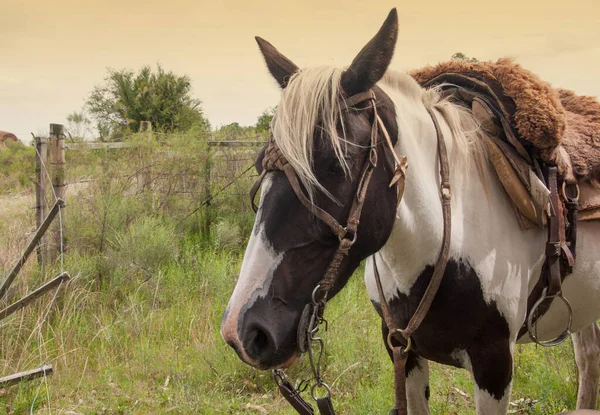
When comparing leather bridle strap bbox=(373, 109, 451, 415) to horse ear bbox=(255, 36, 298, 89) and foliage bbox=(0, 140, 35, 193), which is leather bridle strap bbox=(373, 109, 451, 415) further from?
foliage bbox=(0, 140, 35, 193)

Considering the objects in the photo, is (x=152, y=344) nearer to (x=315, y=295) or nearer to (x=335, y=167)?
(x=315, y=295)

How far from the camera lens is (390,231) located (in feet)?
5.05

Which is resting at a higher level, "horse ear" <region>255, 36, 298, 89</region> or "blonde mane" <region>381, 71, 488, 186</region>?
"horse ear" <region>255, 36, 298, 89</region>

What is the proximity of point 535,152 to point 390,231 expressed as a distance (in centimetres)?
89

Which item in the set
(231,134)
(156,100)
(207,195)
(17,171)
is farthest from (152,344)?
(156,100)

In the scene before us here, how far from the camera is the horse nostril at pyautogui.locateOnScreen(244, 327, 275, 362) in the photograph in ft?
4.25

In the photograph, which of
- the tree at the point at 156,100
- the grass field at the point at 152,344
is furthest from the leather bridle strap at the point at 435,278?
the tree at the point at 156,100

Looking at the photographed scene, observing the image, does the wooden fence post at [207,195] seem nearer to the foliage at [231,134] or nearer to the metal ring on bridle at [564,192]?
the foliage at [231,134]

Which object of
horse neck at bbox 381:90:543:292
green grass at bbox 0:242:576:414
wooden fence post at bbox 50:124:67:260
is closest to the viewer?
horse neck at bbox 381:90:543:292

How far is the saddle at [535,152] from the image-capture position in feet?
6.22

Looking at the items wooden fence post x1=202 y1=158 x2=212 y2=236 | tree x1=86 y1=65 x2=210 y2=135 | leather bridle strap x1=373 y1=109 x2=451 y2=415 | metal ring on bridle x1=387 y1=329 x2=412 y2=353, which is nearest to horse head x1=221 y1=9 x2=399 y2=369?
leather bridle strap x1=373 y1=109 x2=451 y2=415

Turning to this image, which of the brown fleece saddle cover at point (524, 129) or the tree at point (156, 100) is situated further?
the tree at point (156, 100)

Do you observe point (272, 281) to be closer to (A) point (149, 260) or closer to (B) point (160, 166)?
(A) point (149, 260)

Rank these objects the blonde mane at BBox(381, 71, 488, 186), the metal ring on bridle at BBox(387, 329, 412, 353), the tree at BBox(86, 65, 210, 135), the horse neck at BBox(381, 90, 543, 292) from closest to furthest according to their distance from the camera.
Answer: the horse neck at BBox(381, 90, 543, 292), the blonde mane at BBox(381, 71, 488, 186), the metal ring on bridle at BBox(387, 329, 412, 353), the tree at BBox(86, 65, 210, 135)
